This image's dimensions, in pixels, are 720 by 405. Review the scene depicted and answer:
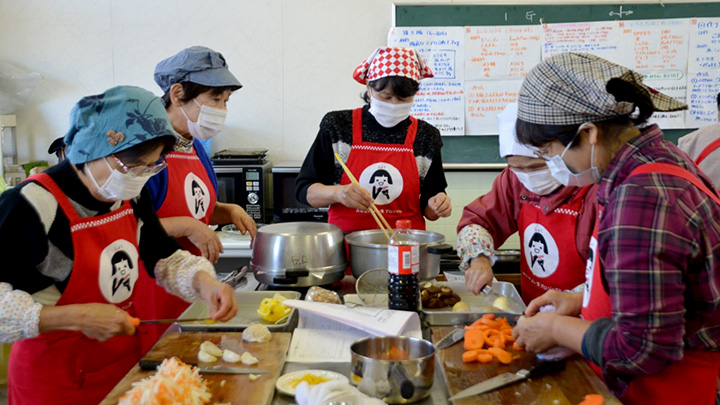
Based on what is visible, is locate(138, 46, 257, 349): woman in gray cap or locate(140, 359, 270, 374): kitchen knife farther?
locate(138, 46, 257, 349): woman in gray cap

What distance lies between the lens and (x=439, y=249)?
217 cm

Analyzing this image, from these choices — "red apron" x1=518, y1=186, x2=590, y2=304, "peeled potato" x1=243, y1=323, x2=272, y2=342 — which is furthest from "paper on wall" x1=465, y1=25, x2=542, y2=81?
"peeled potato" x1=243, y1=323, x2=272, y2=342

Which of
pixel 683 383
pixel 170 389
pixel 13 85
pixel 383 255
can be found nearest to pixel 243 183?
pixel 13 85

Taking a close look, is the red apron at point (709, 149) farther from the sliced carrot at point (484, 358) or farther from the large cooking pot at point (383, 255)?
the sliced carrot at point (484, 358)

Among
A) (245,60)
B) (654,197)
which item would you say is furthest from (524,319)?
(245,60)

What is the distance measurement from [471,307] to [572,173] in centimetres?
78

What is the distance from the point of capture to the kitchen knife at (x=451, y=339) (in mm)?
1742

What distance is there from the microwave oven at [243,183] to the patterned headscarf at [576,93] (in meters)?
3.00

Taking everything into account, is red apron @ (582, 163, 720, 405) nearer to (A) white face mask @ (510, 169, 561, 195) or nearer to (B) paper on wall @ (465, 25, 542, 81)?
(A) white face mask @ (510, 169, 561, 195)

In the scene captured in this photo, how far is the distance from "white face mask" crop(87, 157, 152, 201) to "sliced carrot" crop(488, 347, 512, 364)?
111 centimetres

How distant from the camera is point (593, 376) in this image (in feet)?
5.07

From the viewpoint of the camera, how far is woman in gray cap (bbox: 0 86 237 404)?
62.9 inches

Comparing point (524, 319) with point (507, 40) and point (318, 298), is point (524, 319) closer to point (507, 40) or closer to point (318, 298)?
point (318, 298)

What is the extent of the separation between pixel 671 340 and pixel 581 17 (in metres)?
3.76
